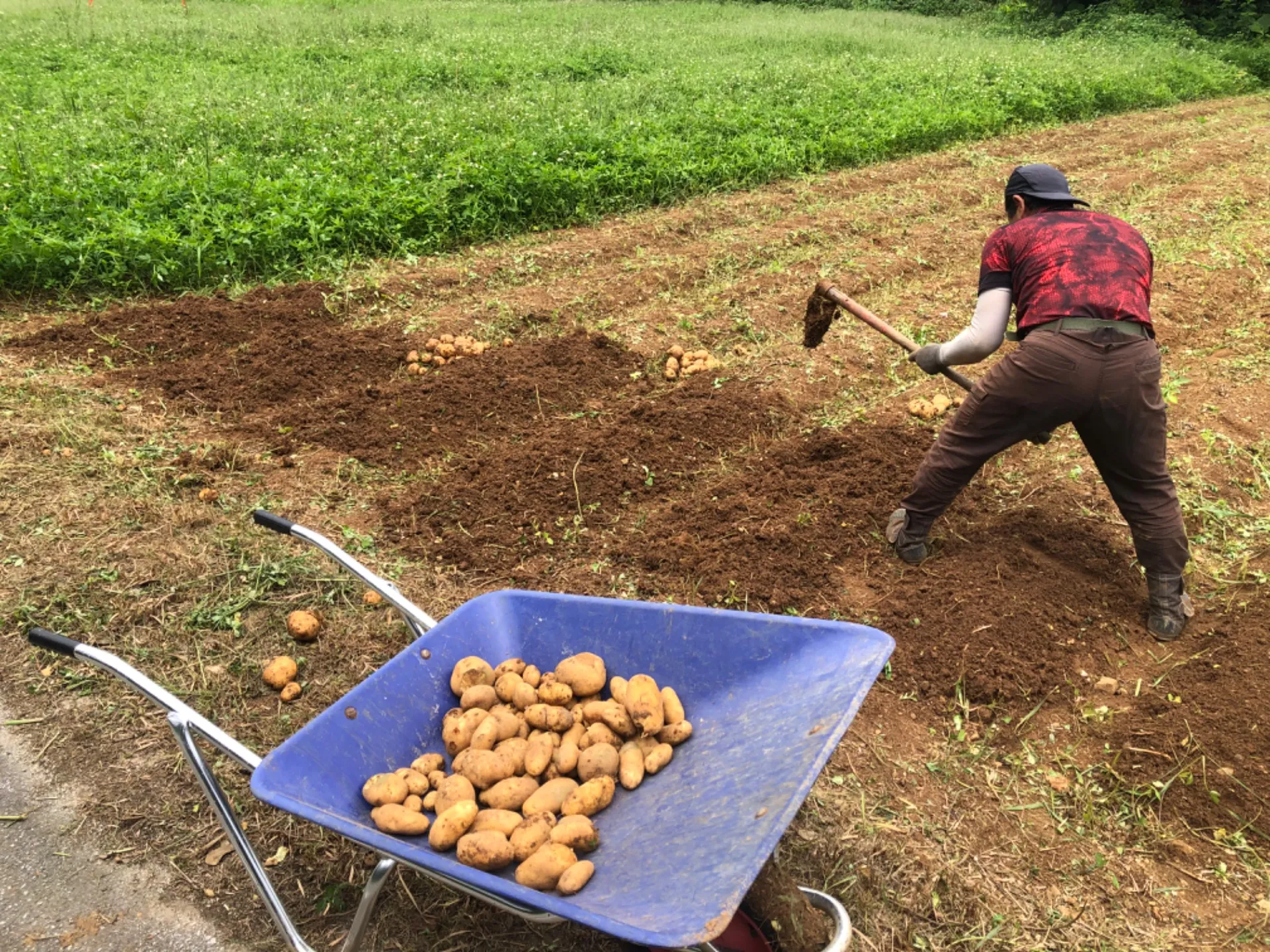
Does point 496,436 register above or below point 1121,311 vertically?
below

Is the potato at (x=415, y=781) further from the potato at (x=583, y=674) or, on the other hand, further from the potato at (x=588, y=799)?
the potato at (x=583, y=674)

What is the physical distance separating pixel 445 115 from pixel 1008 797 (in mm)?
9104

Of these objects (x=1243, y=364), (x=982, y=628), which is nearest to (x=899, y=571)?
(x=982, y=628)

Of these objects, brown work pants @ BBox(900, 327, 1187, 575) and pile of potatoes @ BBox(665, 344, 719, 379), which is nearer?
brown work pants @ BBox(900, 327, 1187, 575)

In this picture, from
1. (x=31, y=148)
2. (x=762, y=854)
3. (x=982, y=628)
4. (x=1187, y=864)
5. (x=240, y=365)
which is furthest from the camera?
(x=31, y=148)

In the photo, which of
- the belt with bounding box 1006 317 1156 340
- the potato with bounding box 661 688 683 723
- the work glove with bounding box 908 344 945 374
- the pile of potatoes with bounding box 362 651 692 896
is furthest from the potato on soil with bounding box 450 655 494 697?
the belt with bounding box 1006 317 1156 340

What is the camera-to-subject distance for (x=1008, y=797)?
2799 millimetres

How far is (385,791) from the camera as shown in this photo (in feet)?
7.13

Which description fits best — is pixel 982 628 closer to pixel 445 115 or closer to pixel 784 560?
pixel 784 560

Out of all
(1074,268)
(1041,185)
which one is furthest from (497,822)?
(1041,185)

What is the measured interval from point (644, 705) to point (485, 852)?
1.83 feet

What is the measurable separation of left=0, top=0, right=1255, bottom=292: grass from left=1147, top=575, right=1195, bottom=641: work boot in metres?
5.69

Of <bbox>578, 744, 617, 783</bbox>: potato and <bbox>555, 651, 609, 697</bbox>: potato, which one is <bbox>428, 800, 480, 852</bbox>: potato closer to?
<bbox>578, 744, 617, 783</bbox>: potato

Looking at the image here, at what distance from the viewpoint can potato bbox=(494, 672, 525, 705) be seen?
2457mm
